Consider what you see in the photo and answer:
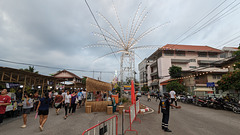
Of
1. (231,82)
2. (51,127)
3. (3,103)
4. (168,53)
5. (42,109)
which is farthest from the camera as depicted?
(168,53)

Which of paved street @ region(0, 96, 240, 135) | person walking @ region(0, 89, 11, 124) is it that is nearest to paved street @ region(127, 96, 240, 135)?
paved street @ region(0, 96, 240, 135)

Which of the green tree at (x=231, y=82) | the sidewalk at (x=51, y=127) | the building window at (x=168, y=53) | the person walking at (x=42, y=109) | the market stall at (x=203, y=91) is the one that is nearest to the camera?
the sidewalk at (x=51, y=127)

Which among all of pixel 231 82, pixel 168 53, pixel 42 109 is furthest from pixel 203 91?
pixel 168 53

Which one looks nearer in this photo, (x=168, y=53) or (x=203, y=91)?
(x=203, y=91)

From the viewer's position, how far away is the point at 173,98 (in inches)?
462

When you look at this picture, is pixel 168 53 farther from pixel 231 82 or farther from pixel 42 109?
pixel 42 109

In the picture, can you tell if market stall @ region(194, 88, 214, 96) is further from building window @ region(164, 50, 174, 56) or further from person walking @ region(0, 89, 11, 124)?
building window @ region(164, 50, 174, 56)

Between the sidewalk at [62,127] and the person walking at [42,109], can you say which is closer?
the sidewalk at [62,127]

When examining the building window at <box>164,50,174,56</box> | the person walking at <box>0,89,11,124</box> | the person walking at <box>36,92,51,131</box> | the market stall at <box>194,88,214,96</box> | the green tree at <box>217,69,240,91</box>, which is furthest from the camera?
the building window at <box>164,50,174,56</box>

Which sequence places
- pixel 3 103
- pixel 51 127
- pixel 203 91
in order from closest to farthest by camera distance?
pixel 3 103 < pixel 51 127 < pixel 203 91

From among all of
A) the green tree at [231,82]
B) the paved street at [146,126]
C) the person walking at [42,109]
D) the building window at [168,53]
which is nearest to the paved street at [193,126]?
the paved street at [146,126]

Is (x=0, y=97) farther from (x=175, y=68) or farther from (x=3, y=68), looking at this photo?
(x=175, y=68)

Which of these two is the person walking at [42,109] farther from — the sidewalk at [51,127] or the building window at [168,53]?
the building window at [168,53]

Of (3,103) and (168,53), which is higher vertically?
(168,53)
